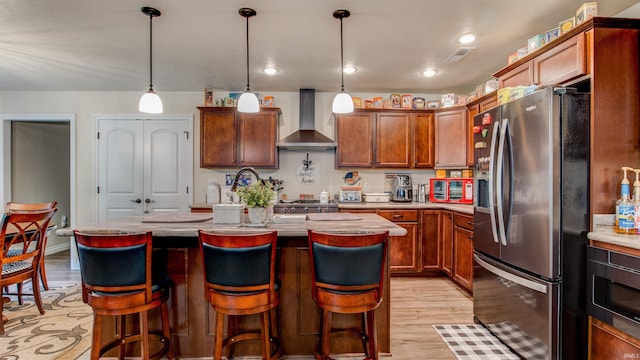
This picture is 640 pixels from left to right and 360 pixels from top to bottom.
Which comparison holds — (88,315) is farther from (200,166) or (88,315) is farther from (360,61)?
(360,61)

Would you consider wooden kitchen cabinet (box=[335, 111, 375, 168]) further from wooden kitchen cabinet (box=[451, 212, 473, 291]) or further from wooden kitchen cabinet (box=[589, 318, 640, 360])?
wooden kitchen cabinet (box=[589, 318, 640, 360])

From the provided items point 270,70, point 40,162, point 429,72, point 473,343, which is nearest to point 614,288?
point 473,343

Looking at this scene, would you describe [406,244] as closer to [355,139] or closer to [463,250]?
[463,250]

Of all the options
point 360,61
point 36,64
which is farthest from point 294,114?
point 36,64

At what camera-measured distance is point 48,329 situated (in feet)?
8.77

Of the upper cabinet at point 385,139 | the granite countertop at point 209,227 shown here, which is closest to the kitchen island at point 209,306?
the granite countertop at point 209,227

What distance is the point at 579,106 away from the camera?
1965 mm

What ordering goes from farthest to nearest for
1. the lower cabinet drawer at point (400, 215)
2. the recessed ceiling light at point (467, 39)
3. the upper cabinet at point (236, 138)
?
the upper cabinet at point (236, 138) → the lower cabinet drawer at point (400, 215) → the recessed ceiling light at point (467, 39)

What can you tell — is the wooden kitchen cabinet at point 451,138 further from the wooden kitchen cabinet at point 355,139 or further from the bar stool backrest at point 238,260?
the bar stool backrest at point 238,260

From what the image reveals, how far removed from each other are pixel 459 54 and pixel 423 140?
4.49ft

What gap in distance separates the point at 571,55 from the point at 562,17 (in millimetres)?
700

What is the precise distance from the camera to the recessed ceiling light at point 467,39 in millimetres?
2850

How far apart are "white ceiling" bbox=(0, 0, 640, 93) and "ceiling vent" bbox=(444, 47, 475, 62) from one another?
70mm

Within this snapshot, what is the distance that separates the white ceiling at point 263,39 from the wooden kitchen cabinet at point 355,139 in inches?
19.2
